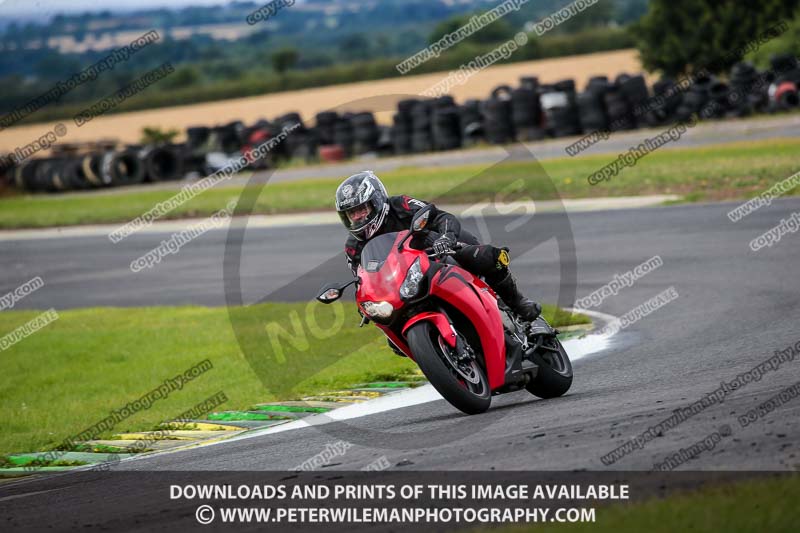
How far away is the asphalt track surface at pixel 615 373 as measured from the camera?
6312 mm

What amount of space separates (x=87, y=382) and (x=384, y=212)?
591 centimetres

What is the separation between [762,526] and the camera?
4738 mm

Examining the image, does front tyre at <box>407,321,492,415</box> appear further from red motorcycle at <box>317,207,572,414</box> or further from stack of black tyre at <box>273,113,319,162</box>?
stack of black tyre at <box>273,113,319,162</box>

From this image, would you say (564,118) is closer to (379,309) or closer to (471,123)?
(471,123)

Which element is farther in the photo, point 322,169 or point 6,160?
point 6,160

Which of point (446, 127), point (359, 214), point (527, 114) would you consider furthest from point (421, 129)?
point (359, 214)

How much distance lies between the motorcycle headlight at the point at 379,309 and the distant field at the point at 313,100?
158 ft

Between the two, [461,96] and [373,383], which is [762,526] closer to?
[373,383]

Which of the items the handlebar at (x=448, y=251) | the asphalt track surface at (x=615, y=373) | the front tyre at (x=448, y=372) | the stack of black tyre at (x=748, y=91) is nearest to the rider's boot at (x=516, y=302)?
the handlebar at (x=448, y=251)

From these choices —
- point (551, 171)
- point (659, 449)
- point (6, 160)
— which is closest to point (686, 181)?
point (551, 171)

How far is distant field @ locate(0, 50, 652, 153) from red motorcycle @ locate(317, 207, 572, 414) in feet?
157

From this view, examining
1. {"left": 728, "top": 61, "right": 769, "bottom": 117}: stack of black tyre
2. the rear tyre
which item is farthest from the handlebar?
{"left": 728, "top": 61, "right": 769, "bottom": 117}: stack of black tyre

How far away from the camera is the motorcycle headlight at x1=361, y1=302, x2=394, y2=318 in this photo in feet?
25.6

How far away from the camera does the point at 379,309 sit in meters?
7.82
